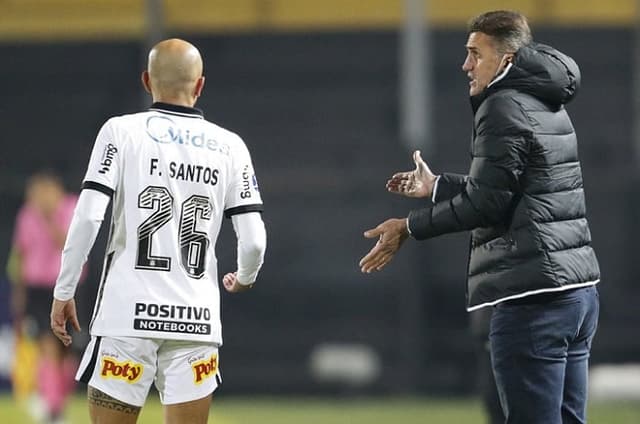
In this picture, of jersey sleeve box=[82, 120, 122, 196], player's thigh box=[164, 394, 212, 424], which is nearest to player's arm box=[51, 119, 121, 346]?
jersey sleeve box=[82, 120, 122, 196]

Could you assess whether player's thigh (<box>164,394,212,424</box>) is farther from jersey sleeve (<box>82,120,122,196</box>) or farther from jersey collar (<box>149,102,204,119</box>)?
jersey collar (<box>149,102,204,119</box>)

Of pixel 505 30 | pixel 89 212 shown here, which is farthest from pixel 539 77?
pixel 89 212

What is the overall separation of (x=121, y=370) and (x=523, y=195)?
1.58 meters

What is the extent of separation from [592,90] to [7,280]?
6.60m

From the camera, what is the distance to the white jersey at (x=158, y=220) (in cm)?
543

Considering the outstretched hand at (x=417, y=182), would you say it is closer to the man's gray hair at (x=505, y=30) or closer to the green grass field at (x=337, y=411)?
the man's gray hair at (x=505, y=30)

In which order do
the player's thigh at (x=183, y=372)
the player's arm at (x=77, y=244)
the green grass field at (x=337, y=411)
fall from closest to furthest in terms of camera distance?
the player's arm at (x=77, y=244) → the player's thigh at (x=183, y=372) → the green grass field at (x=337, y=411)

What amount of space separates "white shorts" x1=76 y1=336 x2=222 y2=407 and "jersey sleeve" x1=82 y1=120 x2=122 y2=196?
1.81 feet

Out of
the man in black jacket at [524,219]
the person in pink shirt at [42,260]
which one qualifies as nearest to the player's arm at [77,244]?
the man in black jacket at [524,219]

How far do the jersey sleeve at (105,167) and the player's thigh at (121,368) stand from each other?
550mm

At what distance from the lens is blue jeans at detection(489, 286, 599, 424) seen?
17.9 ft

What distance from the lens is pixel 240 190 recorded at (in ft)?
18.5

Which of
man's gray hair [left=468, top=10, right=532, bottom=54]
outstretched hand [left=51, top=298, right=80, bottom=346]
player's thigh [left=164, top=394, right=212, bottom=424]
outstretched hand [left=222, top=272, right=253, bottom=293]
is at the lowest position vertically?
player's thigh [left=164, top=394, right=212, bottom=424]

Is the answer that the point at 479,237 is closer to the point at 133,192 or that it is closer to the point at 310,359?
the point at 133,192
